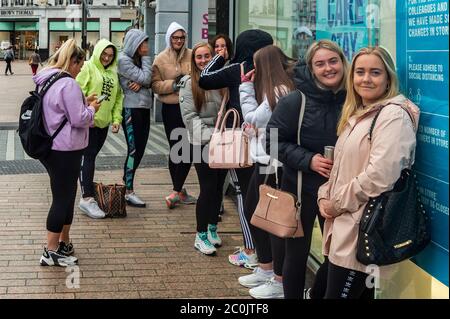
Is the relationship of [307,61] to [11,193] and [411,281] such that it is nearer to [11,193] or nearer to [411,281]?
[411,281]

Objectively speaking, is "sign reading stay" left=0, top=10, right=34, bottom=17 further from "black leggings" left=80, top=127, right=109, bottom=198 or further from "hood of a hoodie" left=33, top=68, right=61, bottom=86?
"hood of a hoodie" left=33, top=68, right=61, bottom=86

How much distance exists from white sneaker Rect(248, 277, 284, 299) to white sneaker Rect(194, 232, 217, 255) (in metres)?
Result: 1.04

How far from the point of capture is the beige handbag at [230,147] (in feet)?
15.9

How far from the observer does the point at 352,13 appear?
169 inches

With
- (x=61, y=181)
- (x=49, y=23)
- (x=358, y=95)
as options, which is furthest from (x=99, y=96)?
(x=49, y=23)

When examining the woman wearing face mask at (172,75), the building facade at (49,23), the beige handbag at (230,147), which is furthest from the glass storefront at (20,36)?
the beige handbag at (230,147)

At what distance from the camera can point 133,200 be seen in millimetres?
7324

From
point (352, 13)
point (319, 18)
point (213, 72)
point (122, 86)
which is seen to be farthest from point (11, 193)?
point (352, 13)

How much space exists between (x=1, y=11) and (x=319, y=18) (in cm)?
6412

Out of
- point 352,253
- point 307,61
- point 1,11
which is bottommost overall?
point 352,253

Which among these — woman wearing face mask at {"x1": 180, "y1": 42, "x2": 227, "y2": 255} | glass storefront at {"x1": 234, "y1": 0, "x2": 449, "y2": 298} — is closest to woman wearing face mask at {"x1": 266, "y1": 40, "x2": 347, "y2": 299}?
glass storefront at {"x1": 234, "y1": 0, "x2": 449, "y2": 298}

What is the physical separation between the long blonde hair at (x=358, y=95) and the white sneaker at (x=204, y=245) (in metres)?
2.45

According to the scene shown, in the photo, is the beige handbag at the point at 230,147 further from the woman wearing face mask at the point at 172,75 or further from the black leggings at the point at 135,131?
the black leggings at the point at 135,131

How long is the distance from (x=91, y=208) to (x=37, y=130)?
7.11 ft
